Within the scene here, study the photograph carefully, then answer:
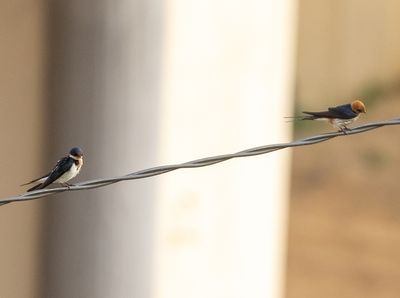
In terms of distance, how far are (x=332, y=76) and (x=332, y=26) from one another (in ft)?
0.98

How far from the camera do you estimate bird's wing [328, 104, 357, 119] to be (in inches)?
60.9

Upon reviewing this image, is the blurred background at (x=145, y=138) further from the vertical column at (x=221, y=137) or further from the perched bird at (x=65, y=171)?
the perched bird at (x=65, y=171)

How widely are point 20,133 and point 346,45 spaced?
14.4ft

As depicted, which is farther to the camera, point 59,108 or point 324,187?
point 324,187

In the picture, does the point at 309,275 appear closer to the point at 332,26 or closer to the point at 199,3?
the point at 332,26

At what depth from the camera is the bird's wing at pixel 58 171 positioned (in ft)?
4.91

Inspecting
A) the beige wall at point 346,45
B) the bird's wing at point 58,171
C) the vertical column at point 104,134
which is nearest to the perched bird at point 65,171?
the bird's wing at point 58,171

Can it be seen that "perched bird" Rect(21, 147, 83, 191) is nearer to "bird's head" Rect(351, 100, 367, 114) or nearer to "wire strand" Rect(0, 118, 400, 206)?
"wire strand" Rect(0, 118, 400, 206)

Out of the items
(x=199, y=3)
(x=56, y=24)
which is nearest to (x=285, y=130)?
(x=199, y=3)

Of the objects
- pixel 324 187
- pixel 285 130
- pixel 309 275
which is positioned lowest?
pixel 309 275

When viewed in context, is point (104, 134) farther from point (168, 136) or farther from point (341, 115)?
point (341, 115)

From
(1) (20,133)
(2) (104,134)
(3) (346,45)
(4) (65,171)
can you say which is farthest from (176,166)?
(3) (346,45)

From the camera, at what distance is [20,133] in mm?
2412

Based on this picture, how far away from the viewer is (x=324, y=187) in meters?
6.58
